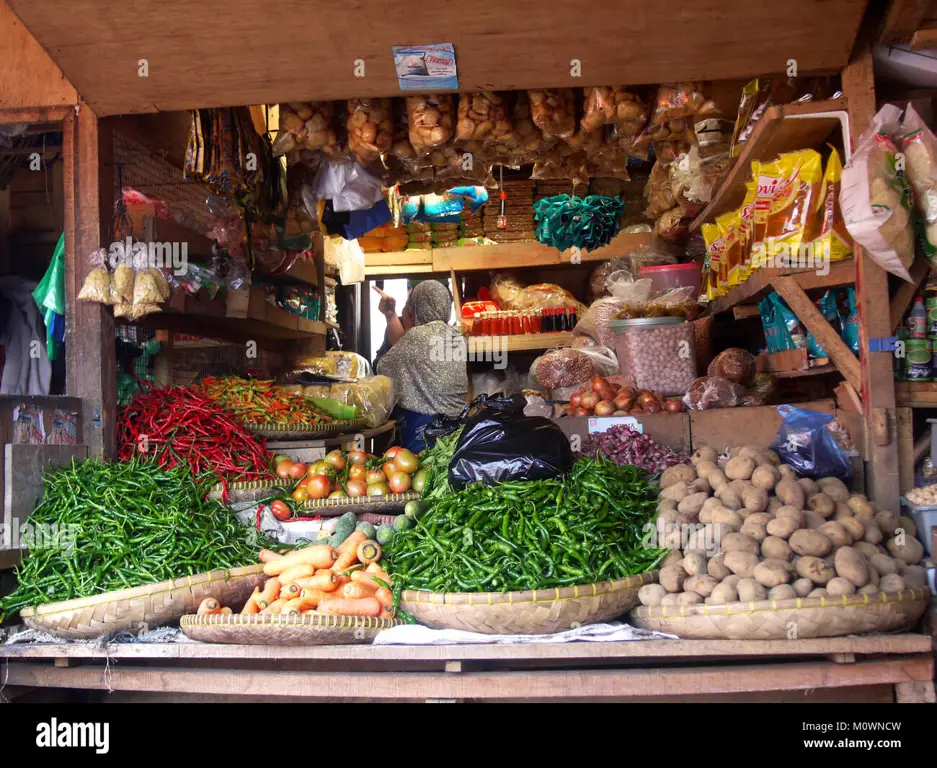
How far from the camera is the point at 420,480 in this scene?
14.5ft

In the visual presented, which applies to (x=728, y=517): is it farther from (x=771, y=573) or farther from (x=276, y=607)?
(x=276, y=607)

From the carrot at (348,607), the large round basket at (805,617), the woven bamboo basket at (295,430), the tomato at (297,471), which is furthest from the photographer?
the woven bamboo basket at (295,430)

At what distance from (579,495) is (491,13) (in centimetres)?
207

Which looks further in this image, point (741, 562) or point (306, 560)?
point (306, 560)

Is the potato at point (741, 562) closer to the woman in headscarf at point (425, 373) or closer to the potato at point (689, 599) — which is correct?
the potato at point (689, 599)

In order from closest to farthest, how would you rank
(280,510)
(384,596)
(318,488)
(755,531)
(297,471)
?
(755,531) < (384,596) < (280,510) < (318,488) < (297,471)

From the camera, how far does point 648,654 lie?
2.97m

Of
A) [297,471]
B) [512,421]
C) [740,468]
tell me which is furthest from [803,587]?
[297,471]

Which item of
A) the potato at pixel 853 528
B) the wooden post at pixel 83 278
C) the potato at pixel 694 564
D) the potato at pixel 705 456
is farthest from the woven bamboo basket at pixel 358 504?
the potato at pixel 853 528

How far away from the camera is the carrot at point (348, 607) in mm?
3303

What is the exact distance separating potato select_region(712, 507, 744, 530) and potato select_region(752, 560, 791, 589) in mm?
264

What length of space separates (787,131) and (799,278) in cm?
68

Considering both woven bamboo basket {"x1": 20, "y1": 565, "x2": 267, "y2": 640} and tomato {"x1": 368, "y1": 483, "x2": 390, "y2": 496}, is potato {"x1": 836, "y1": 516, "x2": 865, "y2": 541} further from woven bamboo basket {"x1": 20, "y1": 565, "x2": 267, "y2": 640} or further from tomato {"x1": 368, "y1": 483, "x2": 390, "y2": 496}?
woven bamboo basket {"x1": 20, "y1": 565, "x2": 267, "y2": 640}

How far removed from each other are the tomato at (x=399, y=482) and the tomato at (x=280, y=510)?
537 millimetres
